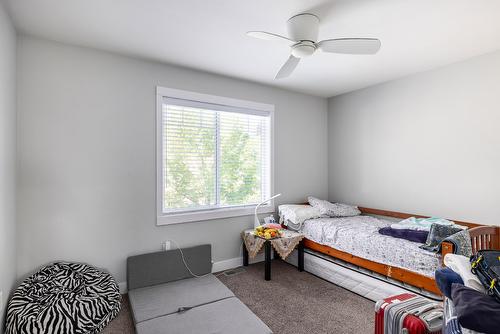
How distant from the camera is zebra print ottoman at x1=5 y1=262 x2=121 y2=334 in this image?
1899mm

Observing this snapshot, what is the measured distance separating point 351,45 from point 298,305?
2.37 meters

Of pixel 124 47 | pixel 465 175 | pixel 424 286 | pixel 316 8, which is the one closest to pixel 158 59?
pixel 124 47

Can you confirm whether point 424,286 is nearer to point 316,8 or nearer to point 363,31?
point 363,31

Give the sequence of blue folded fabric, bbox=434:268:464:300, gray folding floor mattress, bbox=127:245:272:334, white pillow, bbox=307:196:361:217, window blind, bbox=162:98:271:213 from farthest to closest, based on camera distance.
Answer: white pillow, bbox=307:196:361:217, window blind, bbox=162:98:271:213, gray folding floor mattress, bbox=127:245:272:334, blue folded fabric, bbox=434:268:464:300

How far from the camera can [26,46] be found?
237cm

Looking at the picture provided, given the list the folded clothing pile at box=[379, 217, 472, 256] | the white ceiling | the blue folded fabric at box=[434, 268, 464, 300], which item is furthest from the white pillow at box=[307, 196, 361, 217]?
the blue folded fabric at box=[434, 268, 464, 300]

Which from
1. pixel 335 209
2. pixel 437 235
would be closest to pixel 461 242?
pixel 437 235

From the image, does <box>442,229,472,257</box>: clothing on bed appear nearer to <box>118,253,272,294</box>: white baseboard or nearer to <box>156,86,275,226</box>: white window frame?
<box>156,86,275,226</box>: white window frame

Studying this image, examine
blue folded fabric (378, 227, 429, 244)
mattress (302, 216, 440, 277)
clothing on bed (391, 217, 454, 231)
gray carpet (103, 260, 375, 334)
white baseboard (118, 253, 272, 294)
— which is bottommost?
gray carpet (103, 260, 375, 334)

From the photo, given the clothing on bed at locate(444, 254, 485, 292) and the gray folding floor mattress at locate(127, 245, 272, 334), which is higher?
the clothing on bed at locate(444, 254, 485, 292)

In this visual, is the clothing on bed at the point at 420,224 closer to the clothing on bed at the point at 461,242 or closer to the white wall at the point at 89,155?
the clothing on bed at the point at 461,242

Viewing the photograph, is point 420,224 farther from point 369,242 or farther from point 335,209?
point 335,209

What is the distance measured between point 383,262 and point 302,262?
109 centimetres

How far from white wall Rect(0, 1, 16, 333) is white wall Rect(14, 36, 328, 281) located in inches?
5.2
